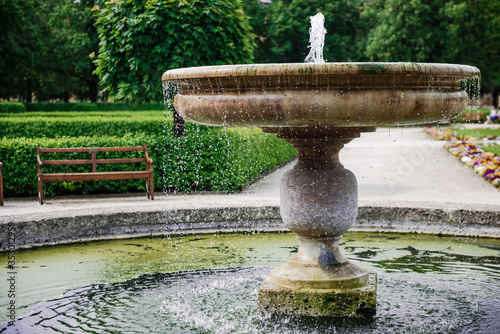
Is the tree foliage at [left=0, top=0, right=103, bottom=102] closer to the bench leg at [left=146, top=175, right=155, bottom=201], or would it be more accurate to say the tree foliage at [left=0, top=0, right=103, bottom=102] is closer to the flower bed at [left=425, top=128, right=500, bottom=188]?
the flower bed at [left=425, top=128, right=500, bottom=188]

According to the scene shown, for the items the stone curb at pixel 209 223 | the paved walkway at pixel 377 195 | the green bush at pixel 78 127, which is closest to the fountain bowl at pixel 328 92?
the stone curb at pixel 209 223

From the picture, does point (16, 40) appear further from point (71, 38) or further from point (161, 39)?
point (161, 39)

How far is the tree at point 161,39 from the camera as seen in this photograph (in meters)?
11.0

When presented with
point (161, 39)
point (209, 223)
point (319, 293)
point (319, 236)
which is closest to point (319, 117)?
point (319, 236)

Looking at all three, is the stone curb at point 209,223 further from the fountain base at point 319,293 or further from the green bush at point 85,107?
the green bush at point 85,107

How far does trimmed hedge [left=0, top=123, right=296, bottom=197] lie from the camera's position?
9.94 m

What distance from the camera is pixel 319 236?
436cm

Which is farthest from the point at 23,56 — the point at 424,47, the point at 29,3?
the point at 424,47

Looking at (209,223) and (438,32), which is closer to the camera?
(209,223)

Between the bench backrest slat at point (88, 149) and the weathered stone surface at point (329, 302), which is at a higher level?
the bench backrest slat at point (88, 149)

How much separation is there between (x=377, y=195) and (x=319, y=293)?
5.78 metres

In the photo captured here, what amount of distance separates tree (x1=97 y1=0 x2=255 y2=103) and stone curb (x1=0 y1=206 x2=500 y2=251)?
16.0 ft

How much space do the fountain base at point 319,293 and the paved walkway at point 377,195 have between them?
103 inches

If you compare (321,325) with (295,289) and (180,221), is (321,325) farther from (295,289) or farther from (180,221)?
(180,221)
